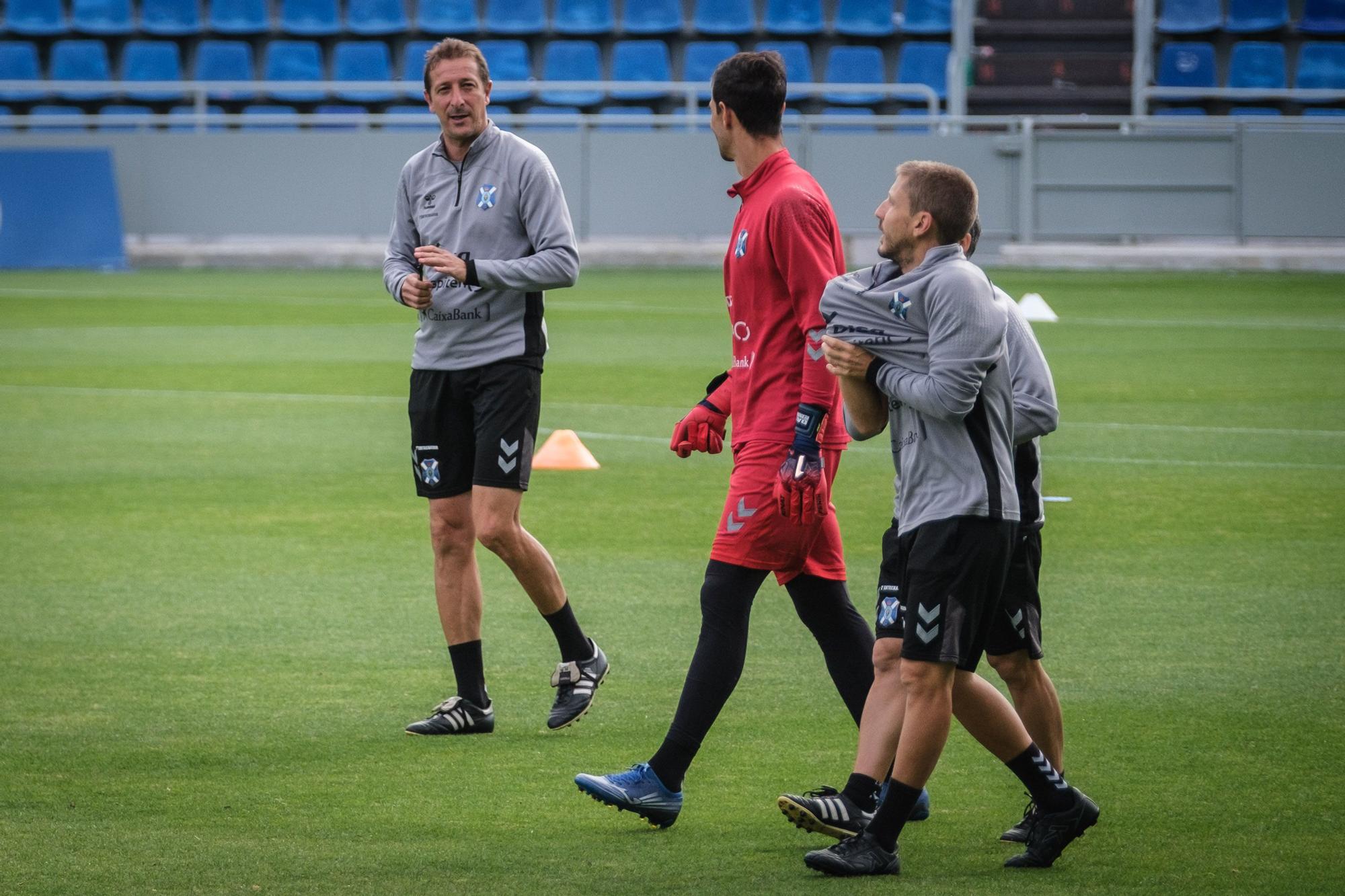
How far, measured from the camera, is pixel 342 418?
1315 cm

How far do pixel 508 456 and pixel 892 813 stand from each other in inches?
80.7

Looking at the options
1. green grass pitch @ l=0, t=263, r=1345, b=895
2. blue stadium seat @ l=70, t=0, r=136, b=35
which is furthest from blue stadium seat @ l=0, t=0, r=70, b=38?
green grass pitch @ l=0, t=263, r=1345, b=895

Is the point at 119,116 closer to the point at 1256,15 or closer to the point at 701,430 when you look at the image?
the point at 1256,15

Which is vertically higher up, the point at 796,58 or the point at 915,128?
the point at 796,58

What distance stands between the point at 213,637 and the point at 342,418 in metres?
6.31

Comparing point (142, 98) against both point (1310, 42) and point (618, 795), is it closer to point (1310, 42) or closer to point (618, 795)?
point (1310, 42)

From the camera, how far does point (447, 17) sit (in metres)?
32.0

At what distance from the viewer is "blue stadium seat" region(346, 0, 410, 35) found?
3139cm

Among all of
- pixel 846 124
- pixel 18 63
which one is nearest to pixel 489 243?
pixel 846 124

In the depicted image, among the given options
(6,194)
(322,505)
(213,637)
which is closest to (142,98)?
(6,194)

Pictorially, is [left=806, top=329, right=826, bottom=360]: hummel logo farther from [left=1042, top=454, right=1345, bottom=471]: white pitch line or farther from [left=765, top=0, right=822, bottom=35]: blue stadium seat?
[left=765, top=0, right=822, bottom=35]: blue stadium seat

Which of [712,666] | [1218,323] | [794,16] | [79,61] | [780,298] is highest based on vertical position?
[794,16]

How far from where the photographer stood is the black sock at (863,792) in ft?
15.3

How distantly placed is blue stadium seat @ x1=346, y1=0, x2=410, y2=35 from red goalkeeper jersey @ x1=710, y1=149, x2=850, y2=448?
27639 mm
